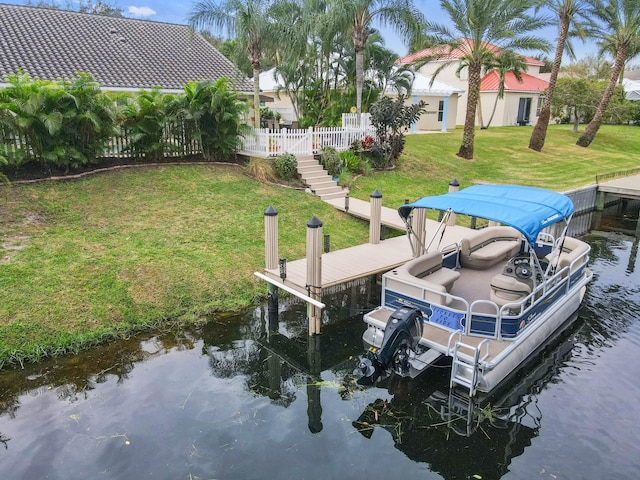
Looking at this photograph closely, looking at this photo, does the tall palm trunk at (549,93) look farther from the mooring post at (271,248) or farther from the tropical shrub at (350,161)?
the mooring post at (271,248)

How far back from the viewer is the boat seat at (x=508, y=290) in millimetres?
8070

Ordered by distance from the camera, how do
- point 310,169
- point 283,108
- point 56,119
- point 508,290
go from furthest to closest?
point 283,108
point 310,169
point 56,119
point 508,290

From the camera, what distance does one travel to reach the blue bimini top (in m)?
8.10

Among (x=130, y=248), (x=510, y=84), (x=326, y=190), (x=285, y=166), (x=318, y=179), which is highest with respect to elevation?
(x=510, y=84)

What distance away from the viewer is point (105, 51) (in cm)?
2058

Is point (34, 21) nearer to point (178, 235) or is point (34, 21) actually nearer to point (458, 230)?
point (178, 235)

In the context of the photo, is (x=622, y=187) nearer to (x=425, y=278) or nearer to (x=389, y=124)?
(x=389, y=124)

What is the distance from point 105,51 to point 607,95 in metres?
27.2

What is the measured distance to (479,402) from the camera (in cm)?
761

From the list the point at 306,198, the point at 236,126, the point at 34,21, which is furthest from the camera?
the point at 34,21

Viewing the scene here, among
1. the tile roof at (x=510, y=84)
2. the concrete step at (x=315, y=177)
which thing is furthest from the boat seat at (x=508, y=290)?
the tile roof at (x=510, y=84)

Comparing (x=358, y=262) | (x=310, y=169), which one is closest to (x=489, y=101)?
(x=310, y=169)

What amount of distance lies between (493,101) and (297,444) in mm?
→ 35409

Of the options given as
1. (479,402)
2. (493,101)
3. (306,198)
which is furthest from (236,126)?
(493,101)
